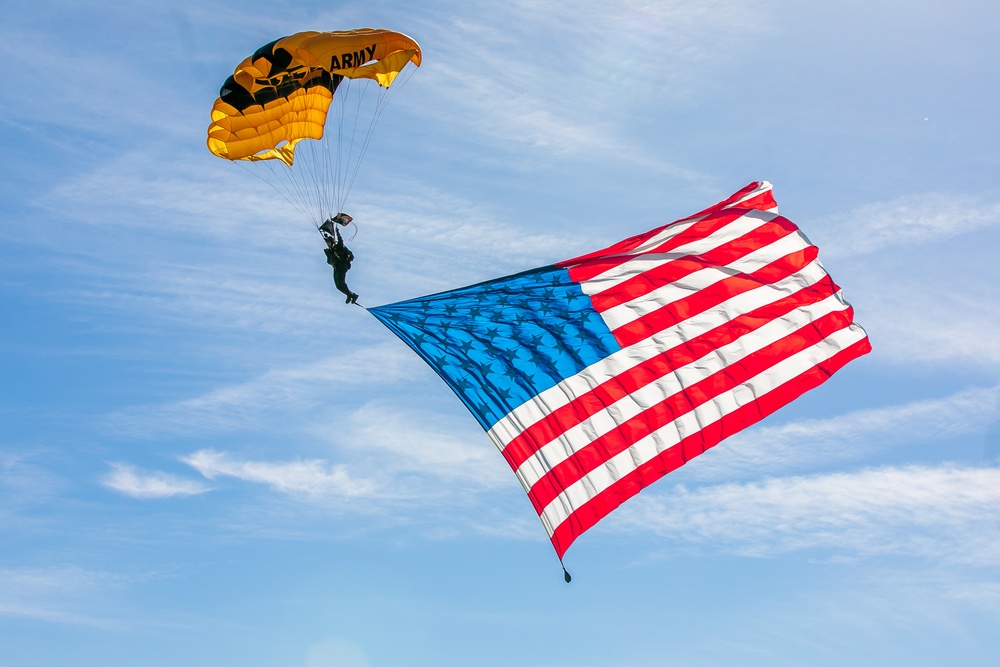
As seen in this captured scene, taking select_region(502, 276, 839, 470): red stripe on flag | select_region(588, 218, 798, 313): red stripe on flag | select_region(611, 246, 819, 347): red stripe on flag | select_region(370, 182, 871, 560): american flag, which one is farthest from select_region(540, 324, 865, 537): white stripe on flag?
select_region(588, 218, 798, 313): red stripe on flag

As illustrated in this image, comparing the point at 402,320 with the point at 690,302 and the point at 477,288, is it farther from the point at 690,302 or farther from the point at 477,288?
the point at 690,302

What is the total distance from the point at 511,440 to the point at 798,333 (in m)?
4.37

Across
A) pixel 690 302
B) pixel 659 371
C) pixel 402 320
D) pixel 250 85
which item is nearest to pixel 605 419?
pixel 659 371

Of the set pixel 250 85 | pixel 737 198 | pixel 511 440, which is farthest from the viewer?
pixel 250 85

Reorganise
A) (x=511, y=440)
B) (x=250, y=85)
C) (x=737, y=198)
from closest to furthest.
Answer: (x=511, y=440) < (x=737, y=198) < (x=250, y=85)

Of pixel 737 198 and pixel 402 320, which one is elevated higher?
pixel 737 198

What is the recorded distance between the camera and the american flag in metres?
14.9

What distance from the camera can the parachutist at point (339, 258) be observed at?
682 inches

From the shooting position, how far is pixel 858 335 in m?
15.5

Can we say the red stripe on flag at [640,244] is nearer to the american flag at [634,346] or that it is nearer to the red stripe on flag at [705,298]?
the american flag at [634,346]

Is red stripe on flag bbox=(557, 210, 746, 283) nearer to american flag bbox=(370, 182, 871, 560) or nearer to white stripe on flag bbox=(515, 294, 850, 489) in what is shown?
american flag bbox=(370, 182, 871, 560)

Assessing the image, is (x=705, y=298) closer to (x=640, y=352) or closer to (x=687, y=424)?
→ (x=640, y=352)

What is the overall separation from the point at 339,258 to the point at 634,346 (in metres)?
5.13

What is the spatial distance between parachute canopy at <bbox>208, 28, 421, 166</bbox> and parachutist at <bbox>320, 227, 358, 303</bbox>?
2.01m
